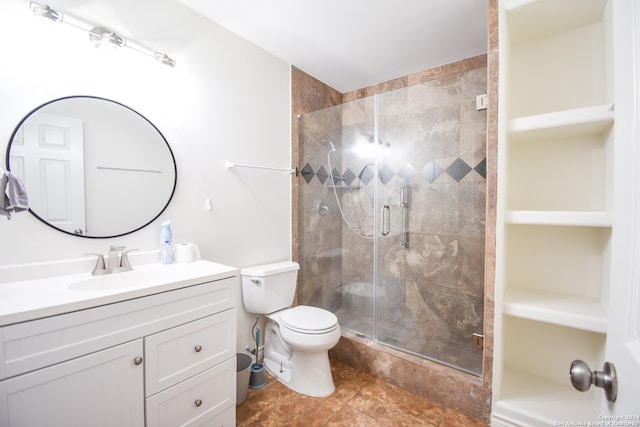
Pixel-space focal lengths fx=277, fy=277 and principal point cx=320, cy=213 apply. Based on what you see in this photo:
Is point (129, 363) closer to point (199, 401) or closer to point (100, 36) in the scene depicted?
point (199, 401)

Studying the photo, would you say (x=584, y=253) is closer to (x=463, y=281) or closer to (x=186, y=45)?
(x=463, y=281)

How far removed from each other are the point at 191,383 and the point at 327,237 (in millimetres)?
1633

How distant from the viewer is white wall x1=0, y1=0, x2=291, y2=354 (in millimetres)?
1231

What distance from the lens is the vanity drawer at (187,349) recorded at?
1.18m

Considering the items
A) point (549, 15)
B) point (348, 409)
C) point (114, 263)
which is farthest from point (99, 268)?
point (549, 15)

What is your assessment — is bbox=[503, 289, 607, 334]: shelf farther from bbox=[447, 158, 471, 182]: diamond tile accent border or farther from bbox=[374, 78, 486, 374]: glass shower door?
bbox=[447, 158, 471, 182]: diamond tile accent border

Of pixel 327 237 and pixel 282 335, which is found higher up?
pixel 327 237

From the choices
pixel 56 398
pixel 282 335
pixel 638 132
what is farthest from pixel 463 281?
pixel 56 398

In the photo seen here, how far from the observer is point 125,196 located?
5.04 feet

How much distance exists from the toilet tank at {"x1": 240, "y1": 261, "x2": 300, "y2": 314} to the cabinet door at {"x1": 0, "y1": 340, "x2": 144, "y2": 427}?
92 cm

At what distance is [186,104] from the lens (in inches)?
69.6

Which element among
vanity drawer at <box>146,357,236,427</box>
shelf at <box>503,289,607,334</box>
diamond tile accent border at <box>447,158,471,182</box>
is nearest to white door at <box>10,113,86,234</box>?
vanity drawer at <box>146,357,236,427</box>

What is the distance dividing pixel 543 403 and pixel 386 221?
4.85ft

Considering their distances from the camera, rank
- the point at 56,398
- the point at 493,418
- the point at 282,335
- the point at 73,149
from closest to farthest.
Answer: the point at 56,398
the point at 73,149
the point at 493,418
the point at 282,335
